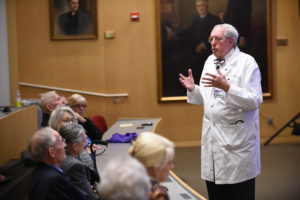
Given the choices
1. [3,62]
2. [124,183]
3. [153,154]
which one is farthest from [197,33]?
[124,183]

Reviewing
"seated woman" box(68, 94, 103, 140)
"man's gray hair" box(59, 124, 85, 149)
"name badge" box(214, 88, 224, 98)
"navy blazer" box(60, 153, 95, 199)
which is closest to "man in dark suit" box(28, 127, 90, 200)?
"navy blazer" box(60, 153, 95, 199)

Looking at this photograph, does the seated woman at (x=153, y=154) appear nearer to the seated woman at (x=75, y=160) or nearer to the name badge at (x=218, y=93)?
the seated woman at (x=75, y=160)

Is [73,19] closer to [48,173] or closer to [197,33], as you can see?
[197,33]

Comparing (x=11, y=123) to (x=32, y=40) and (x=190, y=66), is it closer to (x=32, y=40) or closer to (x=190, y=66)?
(x=32, y=40)

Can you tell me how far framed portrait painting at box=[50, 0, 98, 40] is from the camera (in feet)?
28.3

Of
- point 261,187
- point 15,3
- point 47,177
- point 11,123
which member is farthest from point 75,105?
point 15,3

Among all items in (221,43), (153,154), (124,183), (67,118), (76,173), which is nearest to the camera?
(124,183)

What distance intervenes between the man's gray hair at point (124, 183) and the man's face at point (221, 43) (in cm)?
195

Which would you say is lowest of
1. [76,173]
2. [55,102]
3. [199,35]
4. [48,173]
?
[76,173]

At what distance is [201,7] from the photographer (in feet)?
28.8

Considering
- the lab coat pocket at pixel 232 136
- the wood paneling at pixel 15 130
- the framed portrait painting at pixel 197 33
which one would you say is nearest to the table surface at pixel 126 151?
the lab coat pocket at pixel 232 136

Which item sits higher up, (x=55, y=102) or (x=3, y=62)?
(x=3, y=62)

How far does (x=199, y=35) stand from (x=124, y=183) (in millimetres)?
7351

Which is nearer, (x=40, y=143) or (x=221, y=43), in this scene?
(x=40, y=143)
